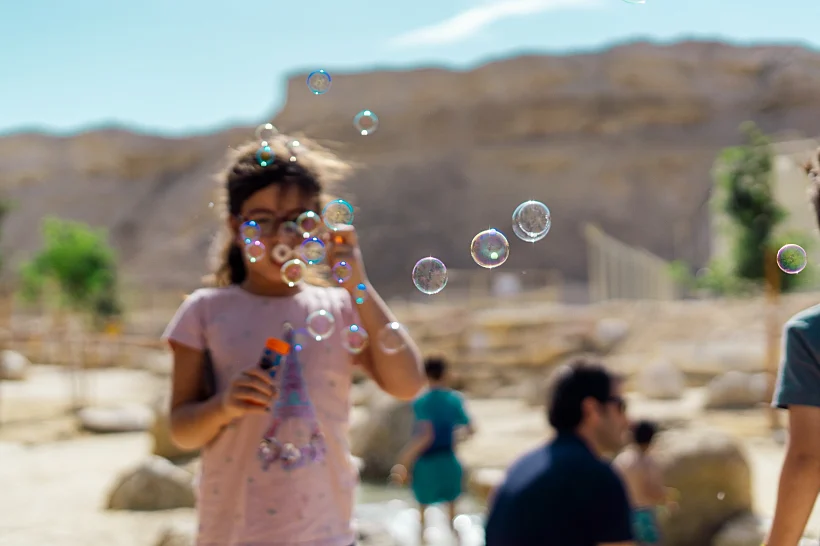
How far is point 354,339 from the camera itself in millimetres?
2145

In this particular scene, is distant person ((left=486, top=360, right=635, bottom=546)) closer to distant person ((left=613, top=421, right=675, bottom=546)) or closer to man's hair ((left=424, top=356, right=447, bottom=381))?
distant person ((left=613, top=421, right=675, bottom=546))

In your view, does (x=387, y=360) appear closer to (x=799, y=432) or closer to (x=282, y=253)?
(x=282, y=253)

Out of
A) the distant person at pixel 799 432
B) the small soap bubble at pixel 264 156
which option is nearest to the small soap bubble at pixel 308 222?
the small soap bubble at pixel 264 156

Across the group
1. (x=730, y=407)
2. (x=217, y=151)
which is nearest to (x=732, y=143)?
(x=217, y=151)

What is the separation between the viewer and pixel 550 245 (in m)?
49.6

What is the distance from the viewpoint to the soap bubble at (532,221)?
3219 mm

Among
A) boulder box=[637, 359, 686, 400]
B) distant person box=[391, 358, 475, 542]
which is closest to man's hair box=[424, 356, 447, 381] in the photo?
distant person box=[391, 358, 475, 542]

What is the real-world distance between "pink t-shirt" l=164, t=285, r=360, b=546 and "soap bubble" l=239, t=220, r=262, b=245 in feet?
0.41

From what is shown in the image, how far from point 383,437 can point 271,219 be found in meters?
7.87

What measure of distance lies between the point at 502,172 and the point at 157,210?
2293cm

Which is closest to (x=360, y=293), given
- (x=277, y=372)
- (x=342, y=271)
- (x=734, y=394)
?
(x=342, y=271)

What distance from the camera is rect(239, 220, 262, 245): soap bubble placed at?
2119 mm

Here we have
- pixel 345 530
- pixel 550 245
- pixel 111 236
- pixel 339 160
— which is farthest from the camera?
pixel 111 236

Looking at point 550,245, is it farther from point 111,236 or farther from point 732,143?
point 111,236
